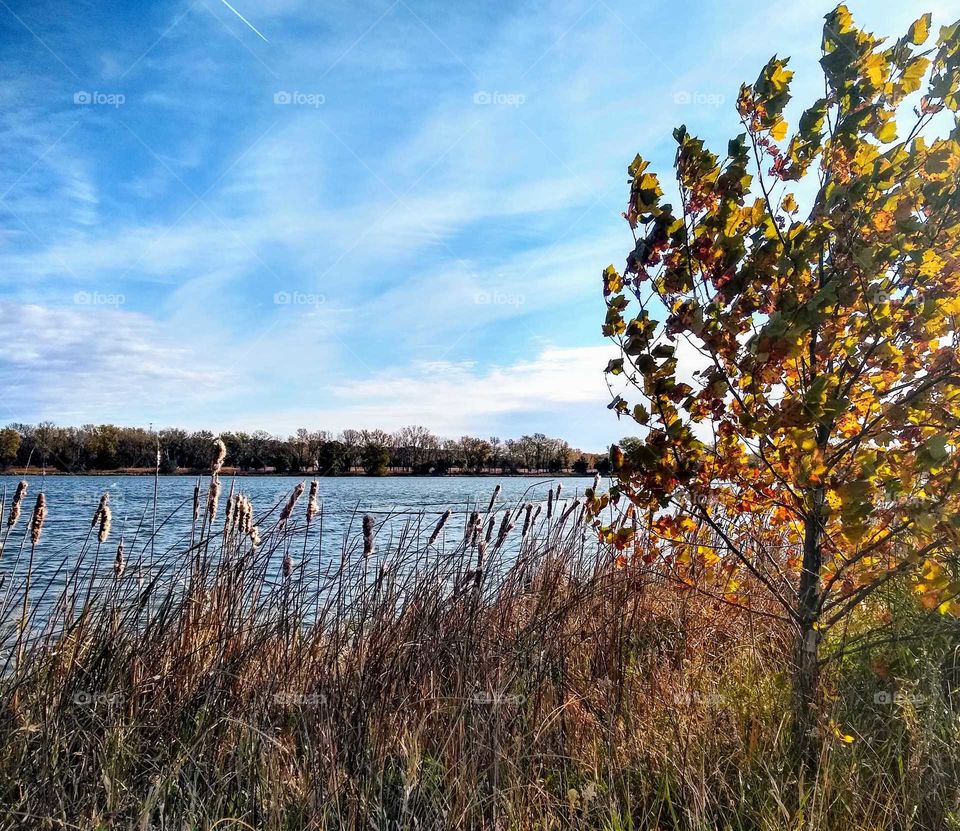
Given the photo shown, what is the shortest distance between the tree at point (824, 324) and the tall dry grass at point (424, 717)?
477 mm

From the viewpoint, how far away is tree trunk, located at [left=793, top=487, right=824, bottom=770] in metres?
3.28

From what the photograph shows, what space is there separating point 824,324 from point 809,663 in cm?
154

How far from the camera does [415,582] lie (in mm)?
4980

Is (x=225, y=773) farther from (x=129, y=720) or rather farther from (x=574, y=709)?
(x=574, y=709)

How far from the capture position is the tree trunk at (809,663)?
328 cm

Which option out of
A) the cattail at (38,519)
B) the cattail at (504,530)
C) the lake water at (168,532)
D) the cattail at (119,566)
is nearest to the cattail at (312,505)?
the lake water at (168,532)

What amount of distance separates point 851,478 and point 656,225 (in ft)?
4.48

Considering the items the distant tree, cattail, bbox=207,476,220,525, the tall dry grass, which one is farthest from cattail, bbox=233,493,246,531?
the distant tree

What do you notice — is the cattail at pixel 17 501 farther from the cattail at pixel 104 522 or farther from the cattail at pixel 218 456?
the cattail at pixel 218 456

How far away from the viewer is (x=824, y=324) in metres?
3.17

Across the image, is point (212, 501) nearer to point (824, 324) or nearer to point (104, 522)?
point (104, 522)

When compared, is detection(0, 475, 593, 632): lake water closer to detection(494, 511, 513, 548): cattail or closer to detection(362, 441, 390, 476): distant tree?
detection(494, 511, 513, 548): cattail

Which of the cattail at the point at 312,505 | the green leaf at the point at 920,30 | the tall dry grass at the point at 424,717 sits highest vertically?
the green leaf at the point at 920,30

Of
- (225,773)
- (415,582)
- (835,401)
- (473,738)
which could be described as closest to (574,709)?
(473,738)
